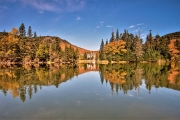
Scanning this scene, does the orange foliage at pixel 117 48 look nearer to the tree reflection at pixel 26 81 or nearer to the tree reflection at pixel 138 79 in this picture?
the tree reflection at pixel 138 79

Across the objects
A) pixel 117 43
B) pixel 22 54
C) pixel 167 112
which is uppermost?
pixel 117 43

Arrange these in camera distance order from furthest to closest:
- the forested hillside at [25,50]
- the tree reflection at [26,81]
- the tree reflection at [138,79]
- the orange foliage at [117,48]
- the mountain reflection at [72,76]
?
1. the orange foliage at [117,48]
2. the forested hillside at [25,50]
3. the tree reflection at [138,79]
4. the mountain reflection at [72,76]
5. the tree reflection at [26,81]

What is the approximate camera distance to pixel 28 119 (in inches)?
244

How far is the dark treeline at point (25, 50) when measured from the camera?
193 feet

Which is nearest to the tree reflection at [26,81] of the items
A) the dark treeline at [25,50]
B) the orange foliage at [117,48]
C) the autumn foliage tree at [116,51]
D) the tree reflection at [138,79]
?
the tree reflection at [138,79]

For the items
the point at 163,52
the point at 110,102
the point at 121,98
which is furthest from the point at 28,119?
the point at 163,52

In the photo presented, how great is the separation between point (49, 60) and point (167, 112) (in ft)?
216

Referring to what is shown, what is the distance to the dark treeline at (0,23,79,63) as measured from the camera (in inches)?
2310

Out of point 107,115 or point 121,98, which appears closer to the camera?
point 107,115

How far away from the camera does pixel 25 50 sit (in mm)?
62000

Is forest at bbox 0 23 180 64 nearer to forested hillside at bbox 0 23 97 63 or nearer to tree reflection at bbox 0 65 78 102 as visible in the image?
forested hillside at bbox 0 23 97 63

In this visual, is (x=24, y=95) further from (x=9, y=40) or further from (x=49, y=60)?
(x=49, y=60)

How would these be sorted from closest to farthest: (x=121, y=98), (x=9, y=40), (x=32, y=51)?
1. (x=121, y=98)
2. (x=9, y=40)
3. (x=32, y=51)

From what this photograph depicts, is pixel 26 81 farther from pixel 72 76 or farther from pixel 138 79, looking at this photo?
pixel 138 79
